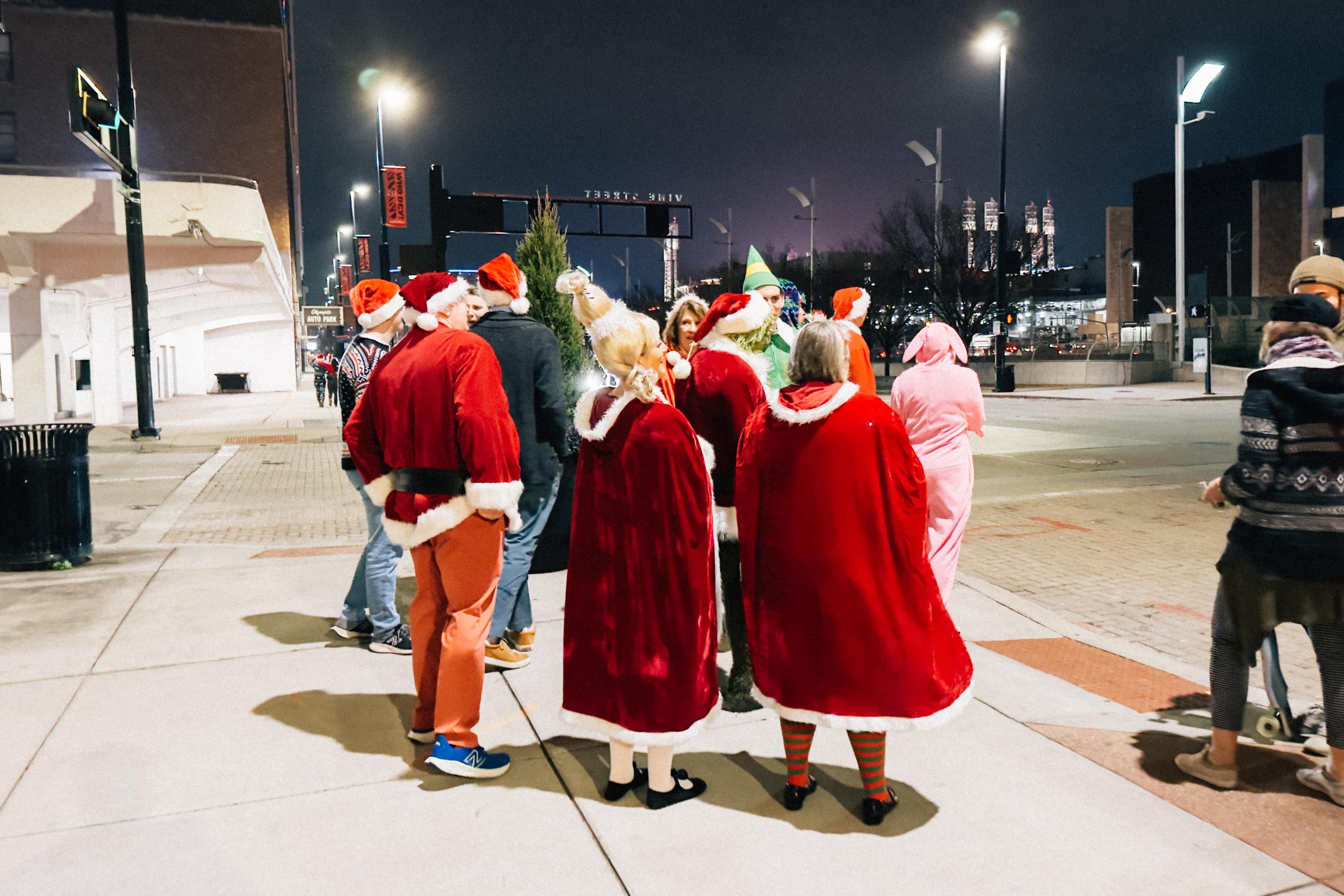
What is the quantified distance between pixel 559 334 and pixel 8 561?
4286 millimetres

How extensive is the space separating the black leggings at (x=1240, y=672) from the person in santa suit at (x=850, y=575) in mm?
1004

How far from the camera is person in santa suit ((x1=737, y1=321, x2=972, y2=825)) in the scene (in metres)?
3.06

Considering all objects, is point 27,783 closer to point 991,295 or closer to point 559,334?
point 559,334

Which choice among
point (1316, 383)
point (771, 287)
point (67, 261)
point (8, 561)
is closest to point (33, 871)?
point (771, 287)

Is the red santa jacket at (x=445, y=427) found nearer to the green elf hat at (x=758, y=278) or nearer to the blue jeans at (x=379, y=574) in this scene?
the blue jeans at (x=379, y=574)

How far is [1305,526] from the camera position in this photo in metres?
3.13

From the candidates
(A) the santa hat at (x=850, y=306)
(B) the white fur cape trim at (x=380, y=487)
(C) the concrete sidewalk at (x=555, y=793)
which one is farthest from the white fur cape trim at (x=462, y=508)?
(A) the santa hat at (x=850, y=306)

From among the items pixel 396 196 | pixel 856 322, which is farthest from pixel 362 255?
pixel 856 322

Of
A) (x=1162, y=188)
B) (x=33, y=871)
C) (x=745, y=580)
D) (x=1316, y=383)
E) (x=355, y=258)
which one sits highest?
(x=1162, y=188)

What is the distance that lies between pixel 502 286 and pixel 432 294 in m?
1.06

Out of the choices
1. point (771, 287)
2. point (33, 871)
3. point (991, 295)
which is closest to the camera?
point (33, 871)

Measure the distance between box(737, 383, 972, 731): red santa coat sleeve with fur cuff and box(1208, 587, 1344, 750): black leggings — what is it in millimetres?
1041

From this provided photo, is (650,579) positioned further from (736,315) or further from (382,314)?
(382,314)

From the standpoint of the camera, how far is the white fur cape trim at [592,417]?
3.17 m
